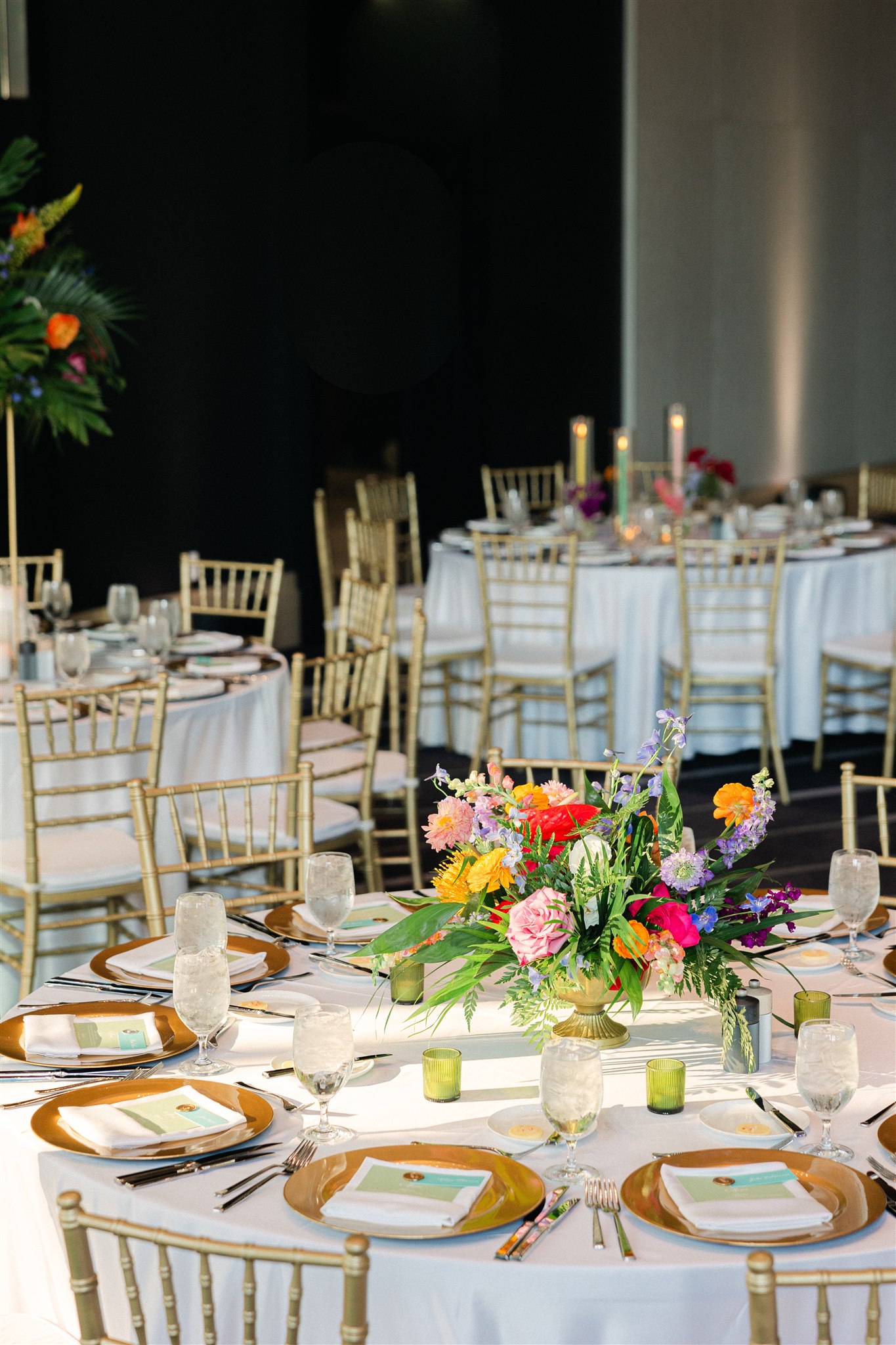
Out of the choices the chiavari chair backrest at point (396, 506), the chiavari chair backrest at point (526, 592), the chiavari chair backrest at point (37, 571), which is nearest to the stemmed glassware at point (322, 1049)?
the chiavari chair backrest at point (37, 571)

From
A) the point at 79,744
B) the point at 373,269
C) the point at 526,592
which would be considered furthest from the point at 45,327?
the point at 373,269

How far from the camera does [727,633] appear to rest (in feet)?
20.3

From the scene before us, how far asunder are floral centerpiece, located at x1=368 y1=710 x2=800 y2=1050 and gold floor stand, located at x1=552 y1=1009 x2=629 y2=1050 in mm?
11

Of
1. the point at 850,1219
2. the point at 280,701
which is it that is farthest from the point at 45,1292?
the point at 280,701

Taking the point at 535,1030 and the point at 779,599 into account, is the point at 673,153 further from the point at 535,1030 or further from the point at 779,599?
the point at 535,1030

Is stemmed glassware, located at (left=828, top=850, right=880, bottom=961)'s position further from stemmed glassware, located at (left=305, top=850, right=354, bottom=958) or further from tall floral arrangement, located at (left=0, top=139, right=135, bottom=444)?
tall floral arrangement, located at (left=0, top=139, right=135, bottom=444)

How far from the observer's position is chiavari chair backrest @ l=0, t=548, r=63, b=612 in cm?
550

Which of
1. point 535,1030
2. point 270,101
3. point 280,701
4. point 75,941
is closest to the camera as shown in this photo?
point 535,1030

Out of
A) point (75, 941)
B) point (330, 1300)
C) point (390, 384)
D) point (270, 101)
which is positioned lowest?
point (75, 941)

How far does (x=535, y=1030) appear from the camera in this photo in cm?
209

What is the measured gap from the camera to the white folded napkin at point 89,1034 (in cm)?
209

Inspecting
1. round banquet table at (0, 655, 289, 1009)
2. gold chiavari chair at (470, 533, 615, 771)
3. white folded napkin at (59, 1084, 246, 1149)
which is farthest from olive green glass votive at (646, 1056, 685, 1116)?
gold chiavari chair at (470, 533, 615, 771)

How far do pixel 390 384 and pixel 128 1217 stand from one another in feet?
24.0

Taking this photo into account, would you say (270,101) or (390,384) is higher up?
(270,101)
